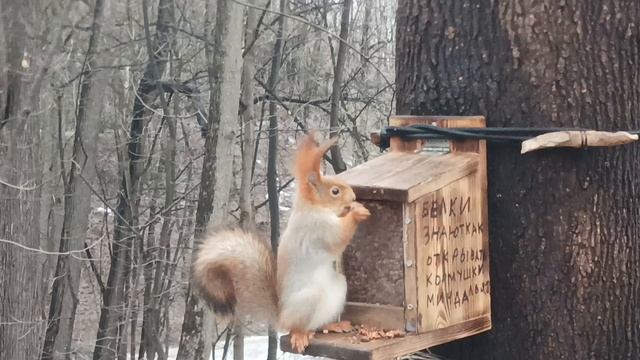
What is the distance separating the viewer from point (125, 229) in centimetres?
1102

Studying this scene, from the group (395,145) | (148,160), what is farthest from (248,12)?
(395,145)

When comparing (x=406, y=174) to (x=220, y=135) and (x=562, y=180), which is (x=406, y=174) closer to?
(x=562, y=180)

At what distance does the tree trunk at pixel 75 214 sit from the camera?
10.2 m

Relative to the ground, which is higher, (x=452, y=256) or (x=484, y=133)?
(x=484, y=133)

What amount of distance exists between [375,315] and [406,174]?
0.37m

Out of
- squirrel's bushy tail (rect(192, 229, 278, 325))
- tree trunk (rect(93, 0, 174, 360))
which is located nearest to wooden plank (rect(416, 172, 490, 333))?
squirrel's bushy tail (rect(192, 229, 278, 325))

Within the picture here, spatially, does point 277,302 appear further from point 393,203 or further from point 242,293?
point 393,203

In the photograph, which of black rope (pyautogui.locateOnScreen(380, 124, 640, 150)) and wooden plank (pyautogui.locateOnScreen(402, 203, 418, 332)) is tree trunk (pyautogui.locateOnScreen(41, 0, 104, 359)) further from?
wooden plank (pyautogui.locateOnScreen(402, 203, 418, 332))

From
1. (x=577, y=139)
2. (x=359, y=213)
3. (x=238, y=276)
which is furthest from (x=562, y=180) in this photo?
(x=238, y=276)

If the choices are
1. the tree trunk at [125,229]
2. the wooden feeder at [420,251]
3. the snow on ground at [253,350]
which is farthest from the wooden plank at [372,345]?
the snow on ground at [253,350]

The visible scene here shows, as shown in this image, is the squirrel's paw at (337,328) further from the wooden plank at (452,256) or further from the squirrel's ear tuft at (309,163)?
the squirrel's ear tuft at (309,163)

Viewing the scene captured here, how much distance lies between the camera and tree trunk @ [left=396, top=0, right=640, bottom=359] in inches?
94.1

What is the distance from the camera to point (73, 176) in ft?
34.7

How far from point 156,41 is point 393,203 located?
28.1 ft
